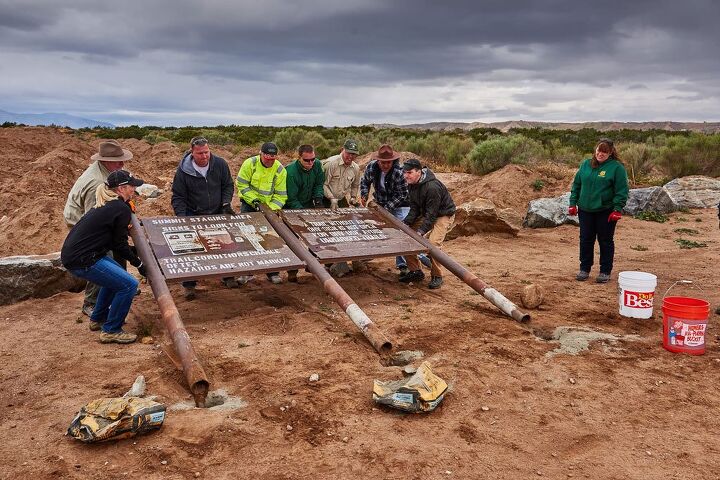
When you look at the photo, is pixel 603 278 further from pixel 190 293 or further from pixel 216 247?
pixel 190 293

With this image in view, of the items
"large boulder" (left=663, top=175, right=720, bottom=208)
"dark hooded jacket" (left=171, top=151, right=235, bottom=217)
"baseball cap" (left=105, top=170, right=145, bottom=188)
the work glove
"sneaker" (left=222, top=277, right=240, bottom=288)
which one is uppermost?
"baseball cap" (left=105, top=170, right=145, bottom=188)

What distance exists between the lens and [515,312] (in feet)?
20.3

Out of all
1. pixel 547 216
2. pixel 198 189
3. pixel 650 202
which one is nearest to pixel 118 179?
pixel 198 189

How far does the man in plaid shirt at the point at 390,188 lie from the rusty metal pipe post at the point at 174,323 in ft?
10.8

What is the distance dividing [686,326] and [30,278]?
7.20m

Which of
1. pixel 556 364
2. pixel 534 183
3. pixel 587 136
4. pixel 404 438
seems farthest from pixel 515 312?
pixel 587 136

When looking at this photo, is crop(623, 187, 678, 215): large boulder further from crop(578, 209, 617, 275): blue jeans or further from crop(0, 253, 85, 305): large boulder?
crop(0, 253, 85, 305): large boulder

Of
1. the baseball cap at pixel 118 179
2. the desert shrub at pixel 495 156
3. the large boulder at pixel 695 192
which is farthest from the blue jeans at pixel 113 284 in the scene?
the desert shrub at pixel 495 156

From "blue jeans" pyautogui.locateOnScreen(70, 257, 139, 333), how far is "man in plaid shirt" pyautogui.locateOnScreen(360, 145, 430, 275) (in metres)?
3.69

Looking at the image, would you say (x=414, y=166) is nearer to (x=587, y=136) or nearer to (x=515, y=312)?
(x=515, y=312)

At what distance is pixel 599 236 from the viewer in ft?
25.9

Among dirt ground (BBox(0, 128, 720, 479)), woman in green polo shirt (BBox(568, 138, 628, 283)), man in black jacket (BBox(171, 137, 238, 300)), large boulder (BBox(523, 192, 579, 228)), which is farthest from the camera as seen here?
large boulder (BBox(523, 192, 579, 228))

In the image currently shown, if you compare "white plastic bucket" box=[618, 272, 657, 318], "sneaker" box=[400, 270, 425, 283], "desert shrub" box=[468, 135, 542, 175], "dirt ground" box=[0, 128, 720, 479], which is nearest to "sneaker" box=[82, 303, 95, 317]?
"dirt ground" box=[0, 128, 720, 479]

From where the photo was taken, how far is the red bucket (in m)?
5.17
